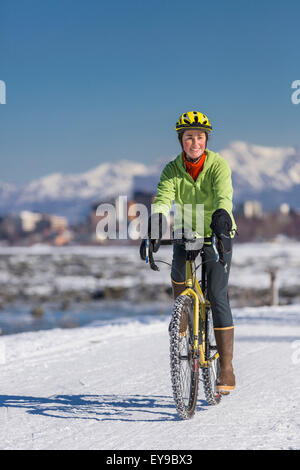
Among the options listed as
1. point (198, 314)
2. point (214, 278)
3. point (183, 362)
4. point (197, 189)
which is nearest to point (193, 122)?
point (197, 189)

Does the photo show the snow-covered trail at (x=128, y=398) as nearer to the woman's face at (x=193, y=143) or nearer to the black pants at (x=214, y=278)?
the black pants at (x=214, y=278)

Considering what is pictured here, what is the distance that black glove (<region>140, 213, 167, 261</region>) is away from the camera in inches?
162

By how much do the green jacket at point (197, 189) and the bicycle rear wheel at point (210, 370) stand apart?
0.72 meters

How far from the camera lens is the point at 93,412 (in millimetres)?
4484

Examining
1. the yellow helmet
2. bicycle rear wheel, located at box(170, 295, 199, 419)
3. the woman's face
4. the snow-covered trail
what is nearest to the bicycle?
bicycle rear wheel, located at box(170, 295, 199, 419)

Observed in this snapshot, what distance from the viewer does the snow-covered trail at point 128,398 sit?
3.78 metres

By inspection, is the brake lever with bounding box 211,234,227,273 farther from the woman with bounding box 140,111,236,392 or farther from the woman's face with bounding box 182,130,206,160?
the woman's face with bounding box 182,130,206,160

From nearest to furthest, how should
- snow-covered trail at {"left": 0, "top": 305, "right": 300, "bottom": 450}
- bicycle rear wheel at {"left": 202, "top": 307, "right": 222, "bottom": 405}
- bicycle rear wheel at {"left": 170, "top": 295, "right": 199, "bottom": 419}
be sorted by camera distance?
snow-covered trail at {"left": 0, "top": 305, "right": 300, "bottom": 450} → bicycle rear wheel at {"left": 170, "top": 295, "right": 199, "bottom": 419} → bicycle rear wheel at {"left": 202, "top": 307, "right": 222, "bottom": 405}

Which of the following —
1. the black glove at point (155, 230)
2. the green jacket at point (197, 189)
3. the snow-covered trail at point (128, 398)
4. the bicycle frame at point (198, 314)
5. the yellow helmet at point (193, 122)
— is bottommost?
the snow-covered trail at point (128, 398)

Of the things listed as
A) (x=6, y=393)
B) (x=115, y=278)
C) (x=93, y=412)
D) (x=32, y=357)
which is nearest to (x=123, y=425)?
(x=93, y=412)

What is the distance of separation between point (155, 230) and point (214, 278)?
66cm

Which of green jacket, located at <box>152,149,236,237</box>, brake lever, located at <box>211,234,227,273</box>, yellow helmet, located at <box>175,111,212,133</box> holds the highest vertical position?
yellow helmet, located at <box>175,111,212,133</box>

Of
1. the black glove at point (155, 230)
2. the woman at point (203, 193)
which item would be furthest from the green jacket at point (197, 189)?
the black glove at point (155, 230)

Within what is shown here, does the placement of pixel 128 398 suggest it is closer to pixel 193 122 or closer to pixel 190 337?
pixel 190 337
